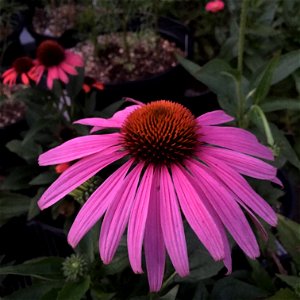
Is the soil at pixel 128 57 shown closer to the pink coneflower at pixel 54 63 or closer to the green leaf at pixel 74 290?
the pink coneflower at pixel 54 63

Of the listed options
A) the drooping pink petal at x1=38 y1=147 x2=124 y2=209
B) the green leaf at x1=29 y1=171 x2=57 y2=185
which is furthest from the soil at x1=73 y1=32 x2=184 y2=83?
the drooping pink petal at x1=38 y1=147 x2=124 y2=209

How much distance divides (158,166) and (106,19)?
111 centimetres

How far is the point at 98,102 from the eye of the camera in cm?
135

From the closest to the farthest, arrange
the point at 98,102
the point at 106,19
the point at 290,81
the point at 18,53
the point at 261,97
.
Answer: the point at 261,97, the point at 290,81, the point at 98,102, the point at 106,19, the point at 18,53

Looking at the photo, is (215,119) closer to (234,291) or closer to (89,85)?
(234,291)

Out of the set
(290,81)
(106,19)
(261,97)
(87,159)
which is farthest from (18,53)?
(87,159)

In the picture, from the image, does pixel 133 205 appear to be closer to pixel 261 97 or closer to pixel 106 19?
pixel 261 97

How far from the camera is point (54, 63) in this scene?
1.06 m

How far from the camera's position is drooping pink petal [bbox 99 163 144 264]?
15.6 inches

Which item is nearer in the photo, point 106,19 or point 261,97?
point 261,97

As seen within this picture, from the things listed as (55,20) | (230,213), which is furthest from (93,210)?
(55,20)

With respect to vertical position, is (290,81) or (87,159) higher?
(87,159)

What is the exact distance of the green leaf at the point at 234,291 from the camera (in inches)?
23.8

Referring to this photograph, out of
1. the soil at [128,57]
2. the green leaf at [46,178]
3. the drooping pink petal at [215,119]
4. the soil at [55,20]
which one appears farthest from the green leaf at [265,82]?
the soil at [55,20]
